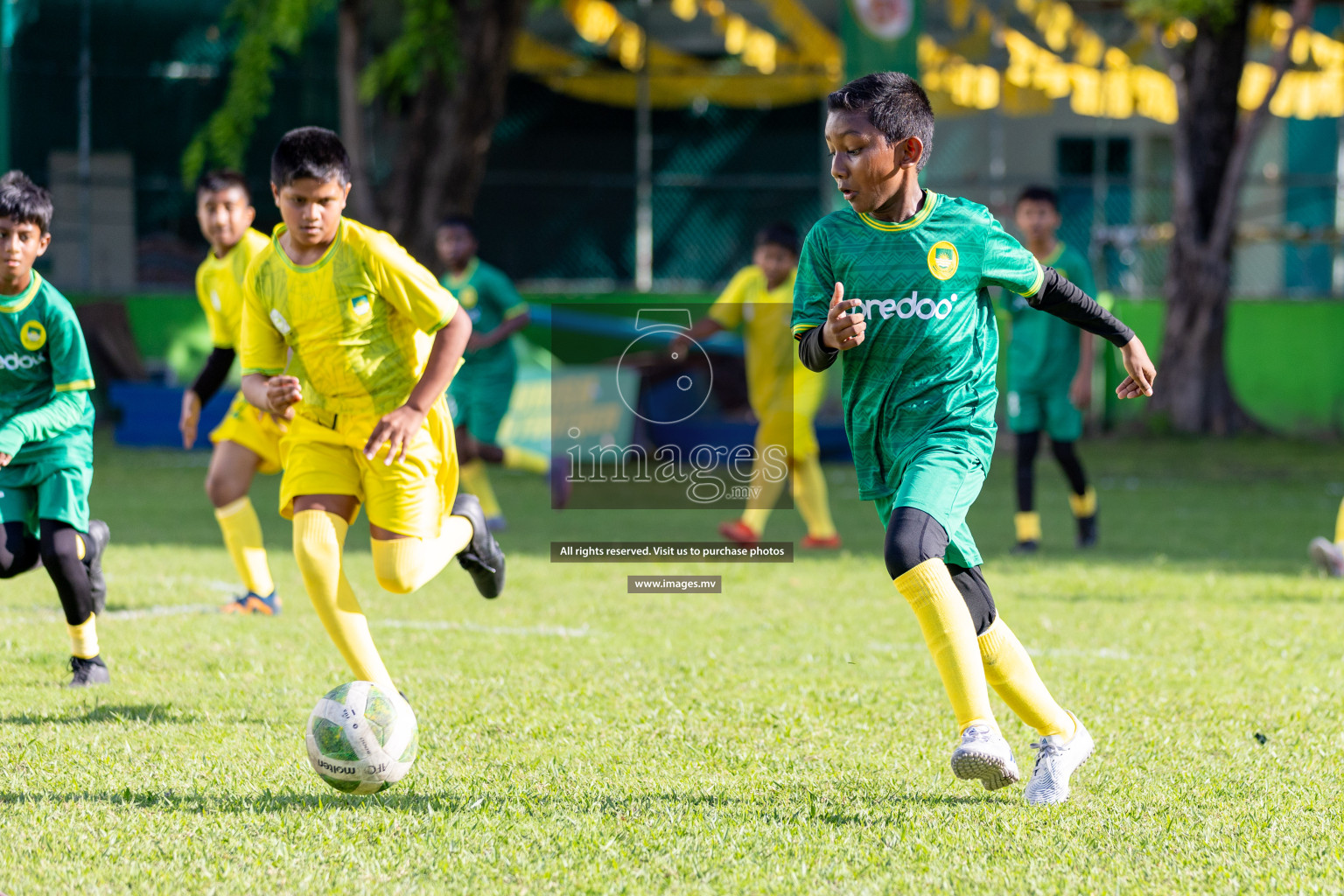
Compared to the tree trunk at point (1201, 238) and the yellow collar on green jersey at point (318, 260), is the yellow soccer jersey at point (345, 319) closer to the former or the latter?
the yellow collar on green jersey at point (318, 260)

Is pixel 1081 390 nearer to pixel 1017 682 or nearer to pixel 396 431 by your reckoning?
pixel 1017 682

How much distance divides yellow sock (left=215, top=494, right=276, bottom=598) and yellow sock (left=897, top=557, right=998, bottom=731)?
378 centimetres

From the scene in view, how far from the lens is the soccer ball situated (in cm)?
365

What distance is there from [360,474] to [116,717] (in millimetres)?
1067

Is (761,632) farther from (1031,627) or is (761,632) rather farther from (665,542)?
(665,542)

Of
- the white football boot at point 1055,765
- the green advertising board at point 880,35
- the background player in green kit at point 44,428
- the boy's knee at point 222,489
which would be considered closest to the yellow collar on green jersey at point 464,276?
the boy's knee at point 222,489

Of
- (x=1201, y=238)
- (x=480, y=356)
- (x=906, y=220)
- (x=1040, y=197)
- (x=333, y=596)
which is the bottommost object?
(x=333, y=596)

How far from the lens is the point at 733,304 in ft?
29.8

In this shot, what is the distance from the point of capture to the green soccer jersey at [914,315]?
12.5 feet

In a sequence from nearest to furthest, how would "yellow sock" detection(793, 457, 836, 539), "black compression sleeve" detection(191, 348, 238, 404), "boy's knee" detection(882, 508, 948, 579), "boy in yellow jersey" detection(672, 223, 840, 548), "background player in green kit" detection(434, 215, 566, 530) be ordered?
"boy's knee" detection(882, 508, 948, 579), "black compression sleeve" detection(191, 348, 238, 404), "boy in yellow jersey" detection(672, 223, 840, 548), "yellow sock" detection(793, 457, 836, 539), "background player in green kit" detection(434, 215, 566, 530)

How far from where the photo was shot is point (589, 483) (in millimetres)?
12453

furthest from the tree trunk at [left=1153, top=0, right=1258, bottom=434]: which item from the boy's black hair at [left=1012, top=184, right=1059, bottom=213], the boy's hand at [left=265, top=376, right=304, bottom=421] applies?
the boy's hand at [left=265, top=376, right=304, bottom=421]

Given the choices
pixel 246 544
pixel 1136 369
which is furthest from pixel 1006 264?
pixel 246 544

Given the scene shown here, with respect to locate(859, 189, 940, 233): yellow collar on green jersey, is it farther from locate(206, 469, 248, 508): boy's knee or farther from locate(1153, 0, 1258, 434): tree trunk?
locate(1153, 0, 1258, 434): tree trunk
